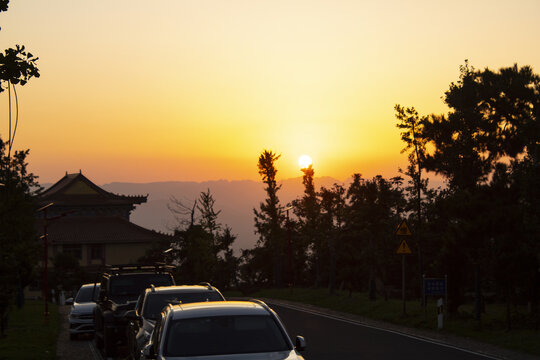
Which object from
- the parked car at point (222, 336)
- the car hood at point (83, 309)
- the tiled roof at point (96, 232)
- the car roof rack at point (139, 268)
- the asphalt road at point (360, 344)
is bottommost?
the asphalt road at point (360, 344)

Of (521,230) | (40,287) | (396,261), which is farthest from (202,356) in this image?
(40,287)

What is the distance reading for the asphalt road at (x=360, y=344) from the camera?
61.0ft

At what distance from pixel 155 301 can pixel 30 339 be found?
12.2 m

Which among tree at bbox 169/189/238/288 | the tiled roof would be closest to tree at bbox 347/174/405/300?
tree at bbox 169/189/238/288

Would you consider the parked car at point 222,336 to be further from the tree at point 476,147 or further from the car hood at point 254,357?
the tree at point 476,147

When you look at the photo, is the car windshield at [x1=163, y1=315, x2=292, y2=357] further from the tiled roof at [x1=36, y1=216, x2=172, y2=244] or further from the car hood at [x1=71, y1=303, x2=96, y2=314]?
the tiled roof at [x1=36, y1=216, x2=172, y2=244]

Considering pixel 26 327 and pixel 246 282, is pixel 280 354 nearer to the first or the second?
pixel 26 327

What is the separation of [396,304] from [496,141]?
28.3 ft

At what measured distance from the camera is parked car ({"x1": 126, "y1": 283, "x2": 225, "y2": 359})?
1409 cm

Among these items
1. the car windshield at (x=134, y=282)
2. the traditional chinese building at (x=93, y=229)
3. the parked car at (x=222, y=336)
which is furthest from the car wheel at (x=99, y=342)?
the traditional chinese building at (x=93, y=229)

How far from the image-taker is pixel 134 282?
1997cm

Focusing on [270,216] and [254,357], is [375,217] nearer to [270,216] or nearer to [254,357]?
[270,216]

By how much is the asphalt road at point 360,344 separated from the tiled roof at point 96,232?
5577 centimetres

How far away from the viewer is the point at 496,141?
29234mm
